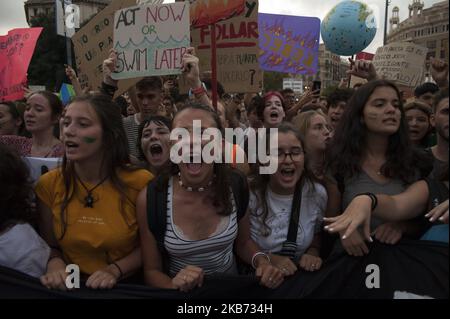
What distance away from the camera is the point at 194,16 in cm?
389

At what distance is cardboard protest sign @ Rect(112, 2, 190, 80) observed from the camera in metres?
3.59

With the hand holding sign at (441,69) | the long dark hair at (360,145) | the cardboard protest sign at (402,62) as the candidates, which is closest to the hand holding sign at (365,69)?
the hand holding sign at (441,69)

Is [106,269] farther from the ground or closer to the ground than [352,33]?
closer to the ground

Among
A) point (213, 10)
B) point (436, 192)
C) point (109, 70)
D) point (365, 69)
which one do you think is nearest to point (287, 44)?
point (213, 10)

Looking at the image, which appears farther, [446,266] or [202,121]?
[202,121]

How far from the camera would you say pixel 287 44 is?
596 centimetres

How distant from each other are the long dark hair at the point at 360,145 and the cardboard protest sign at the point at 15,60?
3.95 m

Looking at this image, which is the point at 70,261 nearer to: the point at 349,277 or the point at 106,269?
the point at 106,269

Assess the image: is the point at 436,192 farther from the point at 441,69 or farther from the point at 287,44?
the point at 287,44

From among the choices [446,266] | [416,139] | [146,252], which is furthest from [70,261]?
[416,139]

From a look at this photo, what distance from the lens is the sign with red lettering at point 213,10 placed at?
3.62 m

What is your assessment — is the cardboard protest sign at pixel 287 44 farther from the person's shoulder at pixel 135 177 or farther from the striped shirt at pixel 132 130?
the person's shoulder at pixel 135 177
